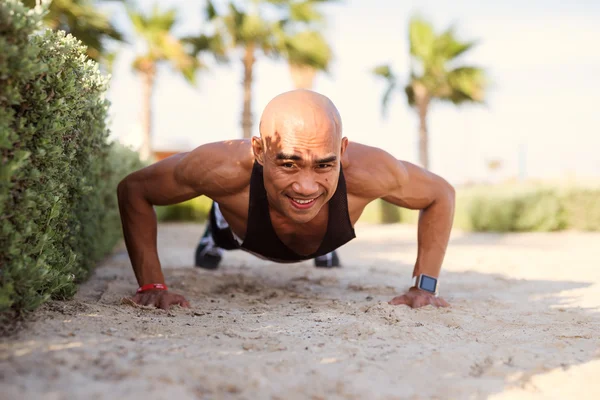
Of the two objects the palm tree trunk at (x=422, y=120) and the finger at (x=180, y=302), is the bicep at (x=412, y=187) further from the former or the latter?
the palm tree trunk at (x=422, y=120)

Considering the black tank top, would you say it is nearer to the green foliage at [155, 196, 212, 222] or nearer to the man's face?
the man's face

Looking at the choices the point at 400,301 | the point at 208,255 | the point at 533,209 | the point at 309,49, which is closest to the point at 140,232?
the point at 400,301

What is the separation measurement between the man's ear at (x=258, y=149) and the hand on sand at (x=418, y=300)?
1.27 metres

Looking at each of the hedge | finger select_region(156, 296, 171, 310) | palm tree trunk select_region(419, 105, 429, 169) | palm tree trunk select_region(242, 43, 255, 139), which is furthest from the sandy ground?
palm tree trunk select_region(419, 105, 429, 169)

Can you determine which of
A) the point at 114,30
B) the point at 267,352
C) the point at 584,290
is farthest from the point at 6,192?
the point at 114,30

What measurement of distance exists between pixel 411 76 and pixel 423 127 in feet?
5.89

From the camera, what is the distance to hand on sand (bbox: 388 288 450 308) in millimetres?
3658

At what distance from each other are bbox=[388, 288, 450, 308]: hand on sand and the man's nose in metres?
1.10

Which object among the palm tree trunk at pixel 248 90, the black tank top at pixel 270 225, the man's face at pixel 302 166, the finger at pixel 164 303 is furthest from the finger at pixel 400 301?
the palm tree trunk at pixel 248 90

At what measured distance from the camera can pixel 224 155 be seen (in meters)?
3.50

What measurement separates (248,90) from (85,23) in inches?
246

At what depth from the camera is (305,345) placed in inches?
102

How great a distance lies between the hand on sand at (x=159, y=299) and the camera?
3.45 metres

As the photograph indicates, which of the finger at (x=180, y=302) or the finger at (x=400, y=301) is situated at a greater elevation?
the finger at (x=400, y=301)
